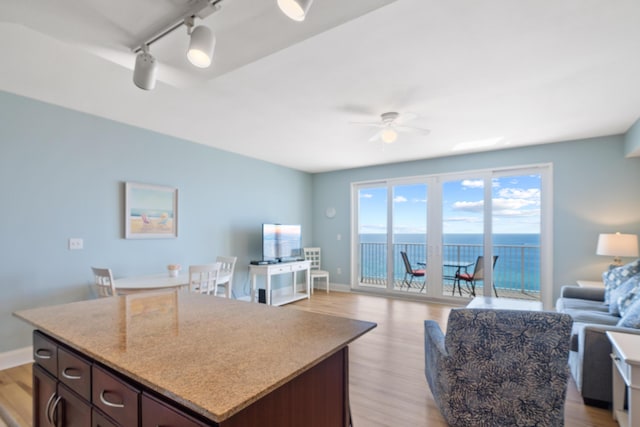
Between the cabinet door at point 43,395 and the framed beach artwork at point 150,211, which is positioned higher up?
the framed beach artwork at point 150,211

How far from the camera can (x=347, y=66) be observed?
2334 mm

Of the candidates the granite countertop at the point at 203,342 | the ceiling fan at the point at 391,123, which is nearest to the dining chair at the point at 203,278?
the granite countertop at the point at 203,342

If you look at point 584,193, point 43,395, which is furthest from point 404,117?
point 43,395

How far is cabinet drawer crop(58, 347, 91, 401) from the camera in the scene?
3.68ft

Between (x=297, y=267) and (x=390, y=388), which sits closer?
(x=390, y=388)

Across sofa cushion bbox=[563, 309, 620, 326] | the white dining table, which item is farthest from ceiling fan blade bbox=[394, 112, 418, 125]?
the white dining table

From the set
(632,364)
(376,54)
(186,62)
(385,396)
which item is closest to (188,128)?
(186,62)

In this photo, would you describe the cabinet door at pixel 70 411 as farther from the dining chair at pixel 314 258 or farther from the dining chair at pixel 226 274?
the dining chair at pixel 314 258

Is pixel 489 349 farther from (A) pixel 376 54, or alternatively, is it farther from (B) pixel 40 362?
(B) pixel 40 362

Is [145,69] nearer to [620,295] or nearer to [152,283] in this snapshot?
A: [152,283]

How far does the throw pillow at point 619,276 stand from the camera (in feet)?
9.71

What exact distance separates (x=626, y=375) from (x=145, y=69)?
10.6 feet

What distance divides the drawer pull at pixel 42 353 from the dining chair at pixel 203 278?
170 centimetres

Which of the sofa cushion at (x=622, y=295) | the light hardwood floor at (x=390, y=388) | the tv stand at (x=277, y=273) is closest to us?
the light hardwood floor at (x=390, y=388)
